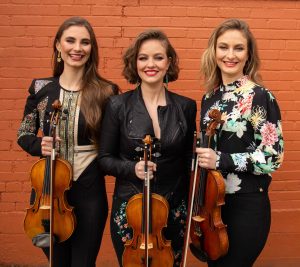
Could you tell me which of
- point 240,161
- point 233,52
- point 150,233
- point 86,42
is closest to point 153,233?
point 150,233

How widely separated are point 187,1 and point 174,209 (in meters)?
1.71

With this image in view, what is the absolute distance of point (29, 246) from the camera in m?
3.63

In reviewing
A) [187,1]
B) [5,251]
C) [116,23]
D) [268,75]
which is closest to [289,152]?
[268,75]

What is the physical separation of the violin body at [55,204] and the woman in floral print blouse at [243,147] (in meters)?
0.69

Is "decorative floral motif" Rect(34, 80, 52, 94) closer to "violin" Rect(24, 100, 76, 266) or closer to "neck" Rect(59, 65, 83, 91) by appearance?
"neck" Rect(59, 65, 83, 91)

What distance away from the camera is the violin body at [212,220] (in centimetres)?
206

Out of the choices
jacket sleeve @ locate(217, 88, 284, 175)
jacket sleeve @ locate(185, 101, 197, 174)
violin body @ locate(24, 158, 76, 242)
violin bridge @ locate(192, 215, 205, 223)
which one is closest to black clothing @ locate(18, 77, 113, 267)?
violin body @ locate(24, 158, 76, 242)

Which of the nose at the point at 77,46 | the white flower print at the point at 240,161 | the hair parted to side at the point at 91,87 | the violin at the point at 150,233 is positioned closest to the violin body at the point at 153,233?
the violin at the point at 150,233

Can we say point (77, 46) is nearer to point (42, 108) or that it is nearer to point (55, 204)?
point (42, 108)

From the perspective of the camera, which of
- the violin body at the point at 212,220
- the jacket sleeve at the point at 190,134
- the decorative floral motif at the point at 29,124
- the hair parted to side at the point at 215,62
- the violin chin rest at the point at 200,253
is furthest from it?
the decorative floral motif at the point at 29,124

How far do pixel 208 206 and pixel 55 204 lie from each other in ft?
2.49

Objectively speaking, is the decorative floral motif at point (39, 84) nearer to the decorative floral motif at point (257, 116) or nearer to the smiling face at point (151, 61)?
the smiling face at point (151, 61)

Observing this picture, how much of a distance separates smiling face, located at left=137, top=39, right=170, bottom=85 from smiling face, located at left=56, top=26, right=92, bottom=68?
0.32 meters

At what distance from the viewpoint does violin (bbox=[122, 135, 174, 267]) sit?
2.13m
